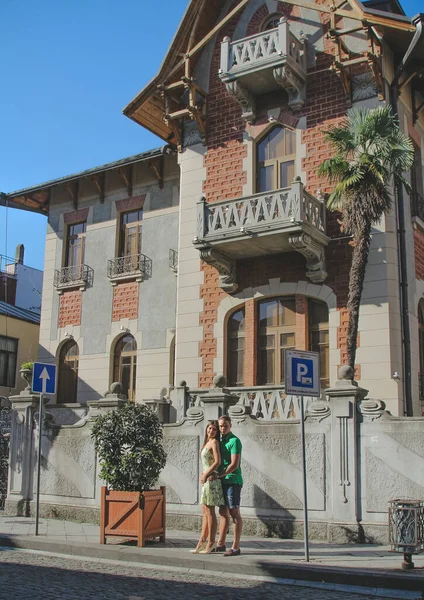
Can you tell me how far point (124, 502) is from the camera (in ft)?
36.7

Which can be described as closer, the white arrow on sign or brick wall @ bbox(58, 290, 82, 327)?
the white arrow on sign

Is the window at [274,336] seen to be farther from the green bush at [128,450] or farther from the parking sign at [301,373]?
the parking sign at [301,373]

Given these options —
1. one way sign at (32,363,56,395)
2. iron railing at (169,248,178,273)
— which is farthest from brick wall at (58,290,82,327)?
one way sign at (32,363,56,395)

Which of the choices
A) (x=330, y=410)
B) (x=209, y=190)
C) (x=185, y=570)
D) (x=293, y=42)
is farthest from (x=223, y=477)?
(x=293, y=42)

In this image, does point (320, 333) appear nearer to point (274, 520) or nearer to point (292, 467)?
point (292, 467)

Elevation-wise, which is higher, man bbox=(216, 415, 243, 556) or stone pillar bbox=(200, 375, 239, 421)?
stone pillar bbox=(200, 375, 239, 421)

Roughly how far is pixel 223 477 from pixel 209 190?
1080cm

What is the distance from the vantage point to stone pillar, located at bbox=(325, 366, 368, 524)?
11.4 m

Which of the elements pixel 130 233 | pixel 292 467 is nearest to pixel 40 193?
pixel 130 233

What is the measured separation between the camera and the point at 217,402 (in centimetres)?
1301

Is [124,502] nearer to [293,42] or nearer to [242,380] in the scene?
[242,380]

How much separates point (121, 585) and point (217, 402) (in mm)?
5040

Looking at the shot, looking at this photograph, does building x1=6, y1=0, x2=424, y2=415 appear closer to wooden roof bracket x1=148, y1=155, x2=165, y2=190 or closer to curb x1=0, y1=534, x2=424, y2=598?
wooden roof bracket x1=148, y1=155, x2=165, y2=190

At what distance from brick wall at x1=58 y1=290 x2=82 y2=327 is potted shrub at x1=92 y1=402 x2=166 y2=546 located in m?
12.3
